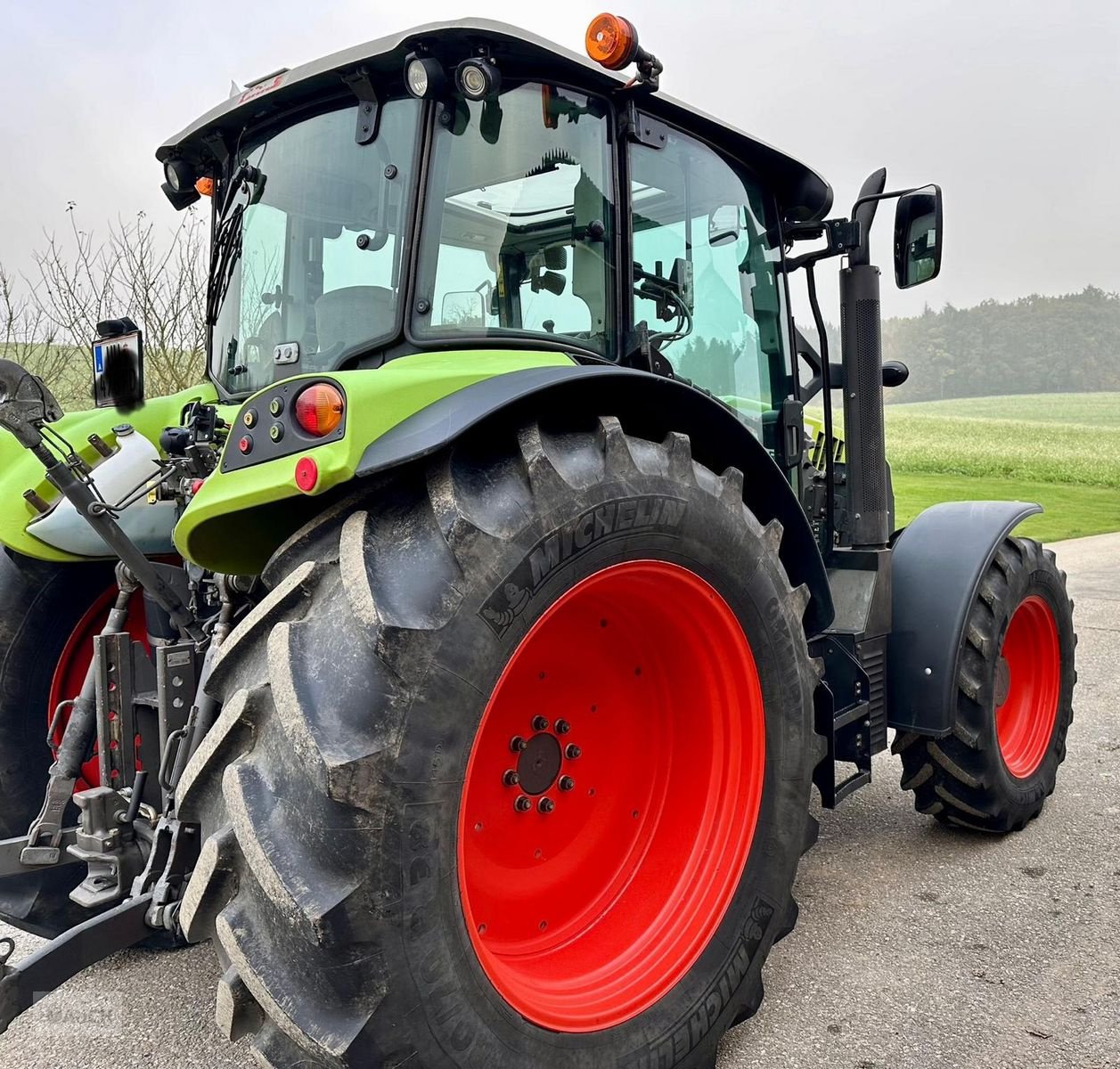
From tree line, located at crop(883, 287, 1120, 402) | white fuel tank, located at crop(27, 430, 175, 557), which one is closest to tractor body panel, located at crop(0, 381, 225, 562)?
white fuel tank, located at crop(27, 430, 175, 557)

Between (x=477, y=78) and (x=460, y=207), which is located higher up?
(x=477, y=78)

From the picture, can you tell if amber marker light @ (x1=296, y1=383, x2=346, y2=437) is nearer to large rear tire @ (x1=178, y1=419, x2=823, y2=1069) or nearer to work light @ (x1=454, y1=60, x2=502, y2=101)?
large rear tire @ (x1=178, y1=419, x2=823, y2=1069)

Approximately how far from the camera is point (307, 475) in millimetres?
1569

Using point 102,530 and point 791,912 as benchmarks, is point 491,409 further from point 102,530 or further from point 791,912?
point 791,912

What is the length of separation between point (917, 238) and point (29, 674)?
3.01 metres

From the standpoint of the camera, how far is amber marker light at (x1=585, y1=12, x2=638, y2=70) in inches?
85.3

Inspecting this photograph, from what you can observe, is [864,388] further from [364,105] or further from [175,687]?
[175,687]

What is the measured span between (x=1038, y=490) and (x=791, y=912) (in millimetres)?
20362

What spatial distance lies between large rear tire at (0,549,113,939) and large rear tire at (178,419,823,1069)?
1.33 meters

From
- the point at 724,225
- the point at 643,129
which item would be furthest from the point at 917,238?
the point at 643,129

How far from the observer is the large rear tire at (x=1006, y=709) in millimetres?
3215

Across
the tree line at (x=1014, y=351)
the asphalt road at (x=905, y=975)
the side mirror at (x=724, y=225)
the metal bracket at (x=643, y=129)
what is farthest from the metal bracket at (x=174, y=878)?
the tree line at (x=1014, y=351)

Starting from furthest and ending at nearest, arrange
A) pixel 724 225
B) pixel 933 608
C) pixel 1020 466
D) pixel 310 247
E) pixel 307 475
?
pixel 1020 466, pixel 933 608, pixel 724 225, pixel 310 247, pixel 307 475

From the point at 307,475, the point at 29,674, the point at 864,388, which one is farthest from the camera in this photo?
the point at 864,388
